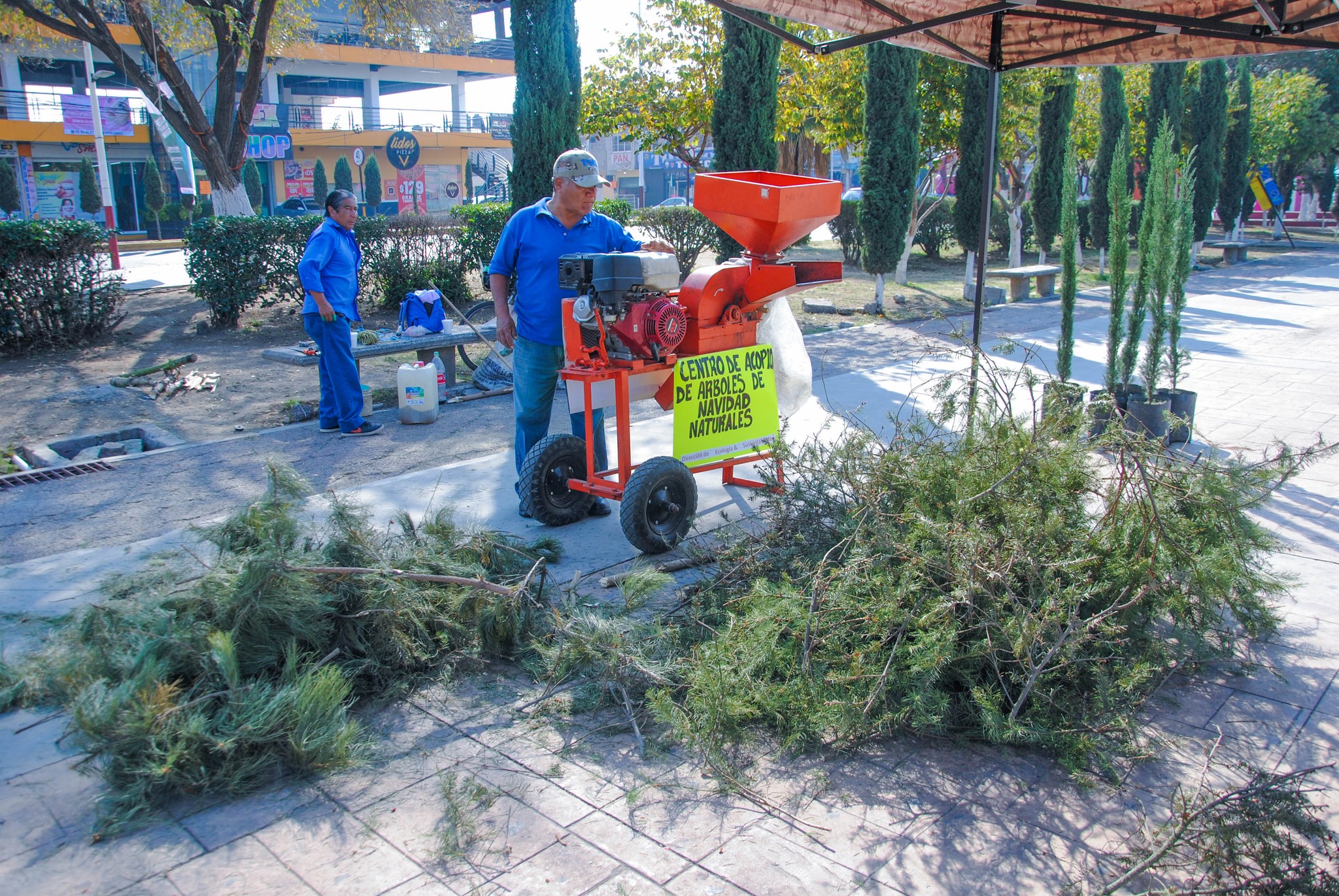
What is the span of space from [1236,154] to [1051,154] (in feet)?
28.5

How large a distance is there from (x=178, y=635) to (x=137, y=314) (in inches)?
435

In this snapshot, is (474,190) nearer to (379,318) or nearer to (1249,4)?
(379,318)

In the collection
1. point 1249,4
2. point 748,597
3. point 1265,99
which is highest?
point 1265,99

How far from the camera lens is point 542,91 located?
450 inches

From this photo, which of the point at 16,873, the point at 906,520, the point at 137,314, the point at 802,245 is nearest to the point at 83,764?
the point at 16,873

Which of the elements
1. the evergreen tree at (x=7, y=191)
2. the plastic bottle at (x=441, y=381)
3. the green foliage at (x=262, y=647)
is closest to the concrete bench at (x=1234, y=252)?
the plastic bottle at (x=441, y=381)

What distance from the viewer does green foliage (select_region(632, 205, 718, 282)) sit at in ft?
47.4

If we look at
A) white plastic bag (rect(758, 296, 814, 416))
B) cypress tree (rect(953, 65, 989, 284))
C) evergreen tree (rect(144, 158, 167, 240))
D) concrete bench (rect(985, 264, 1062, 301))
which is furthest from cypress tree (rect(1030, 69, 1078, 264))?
evergreen tree (rect(144, 158, 167, 240))

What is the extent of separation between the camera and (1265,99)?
26531 millimetres

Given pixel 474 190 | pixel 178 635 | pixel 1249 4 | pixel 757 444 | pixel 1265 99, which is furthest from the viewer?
pixel 474 190

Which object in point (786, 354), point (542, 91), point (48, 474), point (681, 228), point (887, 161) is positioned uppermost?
point (542, 91)

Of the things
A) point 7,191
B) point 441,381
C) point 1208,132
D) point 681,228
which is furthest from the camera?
point 7,191

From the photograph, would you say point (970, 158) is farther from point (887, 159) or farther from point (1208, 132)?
point (1208, 132)

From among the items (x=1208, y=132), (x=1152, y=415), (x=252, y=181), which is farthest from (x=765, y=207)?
(x=252, y=181)
